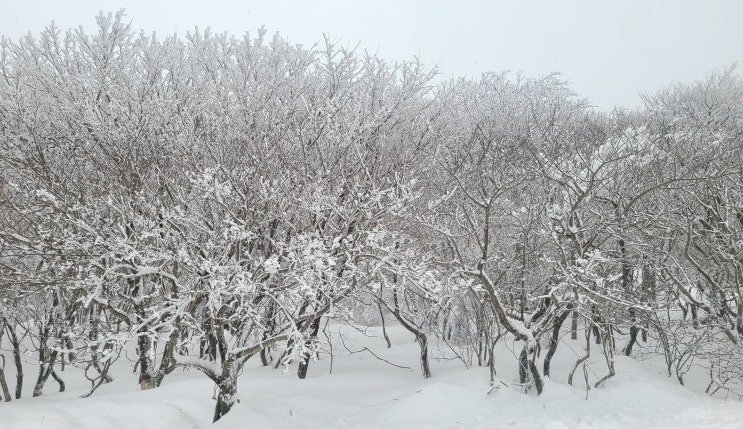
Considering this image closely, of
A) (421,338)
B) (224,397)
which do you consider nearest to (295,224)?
(224,397)

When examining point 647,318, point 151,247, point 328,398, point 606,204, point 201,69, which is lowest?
point 328,398

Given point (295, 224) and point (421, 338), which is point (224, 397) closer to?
point (295, 224)

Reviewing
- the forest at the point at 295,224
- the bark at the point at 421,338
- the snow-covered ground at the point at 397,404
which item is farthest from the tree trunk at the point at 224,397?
the bark at the point at 421,338

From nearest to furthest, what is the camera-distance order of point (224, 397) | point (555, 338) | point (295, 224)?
point (224, 397) → point (295, 224) → point (555, 338)

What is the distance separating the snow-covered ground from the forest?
1.36ft

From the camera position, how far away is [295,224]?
816 cm

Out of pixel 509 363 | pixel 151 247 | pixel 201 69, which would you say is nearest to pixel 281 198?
pixel 151 247

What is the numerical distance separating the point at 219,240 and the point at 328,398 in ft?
13.2

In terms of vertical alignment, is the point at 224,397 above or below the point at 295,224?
below

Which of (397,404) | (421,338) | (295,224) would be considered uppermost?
(295,224)

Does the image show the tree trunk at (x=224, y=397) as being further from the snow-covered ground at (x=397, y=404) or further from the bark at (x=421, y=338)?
the bark at (x=421, y=338)

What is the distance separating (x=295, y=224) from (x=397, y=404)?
11.3 ft

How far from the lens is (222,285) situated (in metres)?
5.84

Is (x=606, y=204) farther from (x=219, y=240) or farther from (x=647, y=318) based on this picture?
(x=219, y=240)
